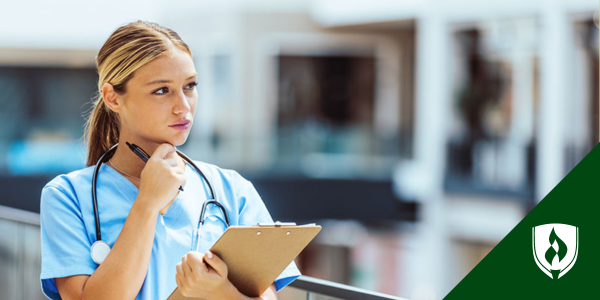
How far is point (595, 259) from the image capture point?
2.29 m

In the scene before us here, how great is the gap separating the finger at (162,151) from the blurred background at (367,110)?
10909mm

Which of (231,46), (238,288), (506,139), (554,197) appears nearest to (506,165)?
(506,139)

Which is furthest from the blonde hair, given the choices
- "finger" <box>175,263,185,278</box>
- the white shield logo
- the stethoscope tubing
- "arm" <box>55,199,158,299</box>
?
the white shield logo

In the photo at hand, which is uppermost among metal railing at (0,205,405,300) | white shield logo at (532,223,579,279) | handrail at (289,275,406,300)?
white shield logo at (532,223,579,279)

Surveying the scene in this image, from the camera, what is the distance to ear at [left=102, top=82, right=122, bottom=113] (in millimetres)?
1961

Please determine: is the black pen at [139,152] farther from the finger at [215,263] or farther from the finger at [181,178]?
the finger at [215,263]

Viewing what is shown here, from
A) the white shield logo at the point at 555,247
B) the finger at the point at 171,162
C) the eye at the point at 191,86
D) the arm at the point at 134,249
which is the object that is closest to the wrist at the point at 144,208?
the arm at the point at 134,249

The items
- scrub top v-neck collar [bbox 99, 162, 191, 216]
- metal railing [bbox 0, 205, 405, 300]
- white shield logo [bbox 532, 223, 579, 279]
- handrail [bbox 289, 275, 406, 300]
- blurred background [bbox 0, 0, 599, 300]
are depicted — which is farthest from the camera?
blurred background [bbox 0, 0, 599, 300]

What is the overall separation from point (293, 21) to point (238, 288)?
1613 cm

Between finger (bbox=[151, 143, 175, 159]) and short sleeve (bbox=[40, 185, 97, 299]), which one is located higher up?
finger (bbox=[151, 143, 175, 159])

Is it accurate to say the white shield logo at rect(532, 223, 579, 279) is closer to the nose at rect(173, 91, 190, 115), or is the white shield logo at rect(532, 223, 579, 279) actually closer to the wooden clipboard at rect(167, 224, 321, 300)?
the wooden clipboard at rect(167, 224, 321, 300)

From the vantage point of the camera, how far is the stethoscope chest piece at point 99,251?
6.01 feet

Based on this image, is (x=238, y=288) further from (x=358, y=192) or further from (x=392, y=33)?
(x=392, y=33)

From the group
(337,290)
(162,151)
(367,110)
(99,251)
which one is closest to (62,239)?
(99,251)
